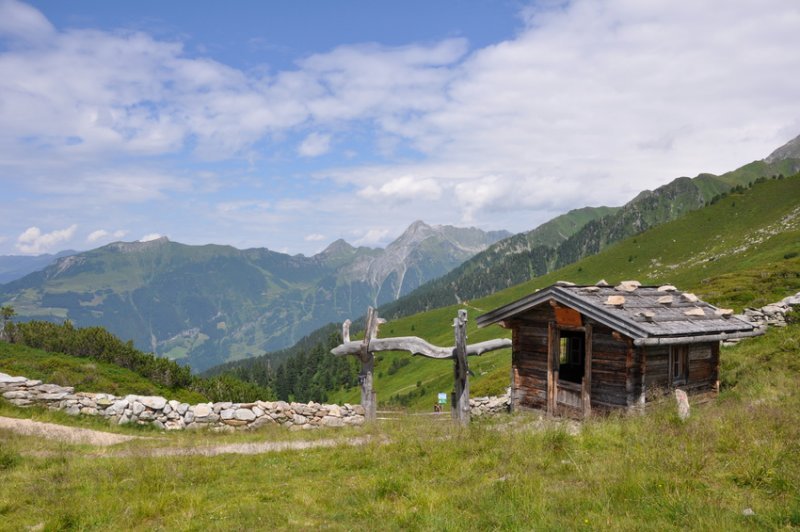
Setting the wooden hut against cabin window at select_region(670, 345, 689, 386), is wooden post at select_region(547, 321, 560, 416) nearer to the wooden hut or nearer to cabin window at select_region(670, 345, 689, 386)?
the wooden hut

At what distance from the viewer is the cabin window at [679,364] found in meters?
15.7

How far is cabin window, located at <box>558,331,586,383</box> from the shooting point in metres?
18.7

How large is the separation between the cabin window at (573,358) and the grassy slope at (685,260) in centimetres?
1529

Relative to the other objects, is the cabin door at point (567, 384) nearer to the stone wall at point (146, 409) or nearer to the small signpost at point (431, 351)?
the small signpost at point (431, 351)

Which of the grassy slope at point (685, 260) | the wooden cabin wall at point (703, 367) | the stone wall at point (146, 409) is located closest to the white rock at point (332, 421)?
the stone wall at point (146, 409)

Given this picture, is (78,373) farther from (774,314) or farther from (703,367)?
(774,314)

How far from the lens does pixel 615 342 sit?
15211mm

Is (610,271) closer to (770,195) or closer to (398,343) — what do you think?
(770,195)

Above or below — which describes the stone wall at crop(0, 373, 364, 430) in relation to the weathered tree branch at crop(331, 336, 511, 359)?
below

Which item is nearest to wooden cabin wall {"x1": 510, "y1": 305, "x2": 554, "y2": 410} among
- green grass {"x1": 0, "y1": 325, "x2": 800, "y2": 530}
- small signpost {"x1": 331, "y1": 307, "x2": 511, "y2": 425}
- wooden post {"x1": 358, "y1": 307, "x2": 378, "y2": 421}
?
small signpost {"x1": 331, "y1": 307, "x2": 511, "y2": 425}

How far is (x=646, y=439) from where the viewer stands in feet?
31.4

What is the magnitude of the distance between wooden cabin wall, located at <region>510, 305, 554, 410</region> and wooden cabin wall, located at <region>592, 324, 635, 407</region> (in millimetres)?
Result: 1915

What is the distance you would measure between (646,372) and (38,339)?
1394 inches

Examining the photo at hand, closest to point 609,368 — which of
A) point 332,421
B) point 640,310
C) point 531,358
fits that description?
point 640,310
